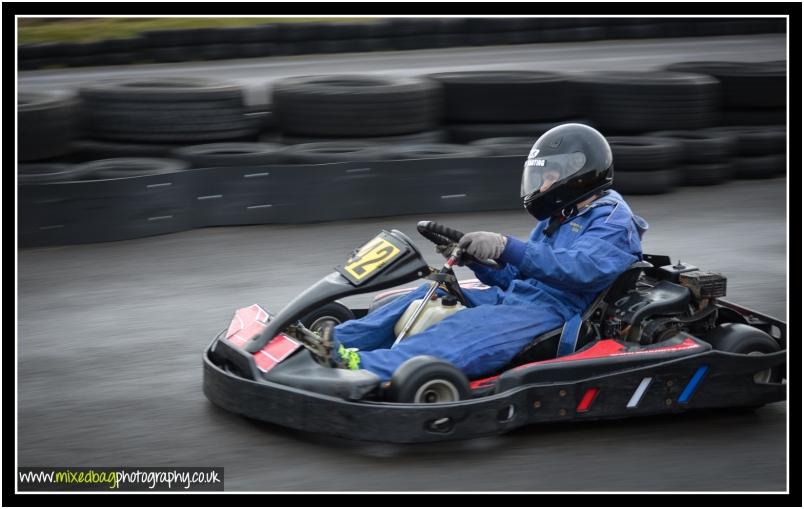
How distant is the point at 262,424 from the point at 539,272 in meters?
1.25

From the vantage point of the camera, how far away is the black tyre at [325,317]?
471 cm

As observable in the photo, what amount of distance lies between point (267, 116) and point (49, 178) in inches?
81.0

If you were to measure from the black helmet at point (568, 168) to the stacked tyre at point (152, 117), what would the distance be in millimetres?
4396

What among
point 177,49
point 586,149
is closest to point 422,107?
point 586,149

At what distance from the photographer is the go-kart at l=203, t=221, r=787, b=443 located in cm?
380

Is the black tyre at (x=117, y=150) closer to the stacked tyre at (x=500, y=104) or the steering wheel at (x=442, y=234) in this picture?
the stacked tyre at (x=500, y=104)

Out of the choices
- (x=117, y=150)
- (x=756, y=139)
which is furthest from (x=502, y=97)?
(x=117, y=150)

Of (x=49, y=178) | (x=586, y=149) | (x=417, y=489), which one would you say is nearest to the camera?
(x=417, y=489)

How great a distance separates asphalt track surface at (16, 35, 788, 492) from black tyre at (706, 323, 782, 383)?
177mm

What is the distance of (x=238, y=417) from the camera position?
4.20m

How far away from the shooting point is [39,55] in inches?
570

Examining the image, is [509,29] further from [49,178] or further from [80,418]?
[80,418]

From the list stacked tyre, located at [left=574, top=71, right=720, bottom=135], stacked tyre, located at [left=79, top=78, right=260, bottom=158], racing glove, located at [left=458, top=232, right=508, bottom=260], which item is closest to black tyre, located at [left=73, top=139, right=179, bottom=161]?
stacked tyre, located at [left=79, top=78, right=260, bottom=158]

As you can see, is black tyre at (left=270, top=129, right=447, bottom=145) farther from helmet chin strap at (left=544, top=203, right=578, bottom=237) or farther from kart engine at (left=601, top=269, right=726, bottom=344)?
kart engine at (left=601, top=269, right=726, bottom=344)
